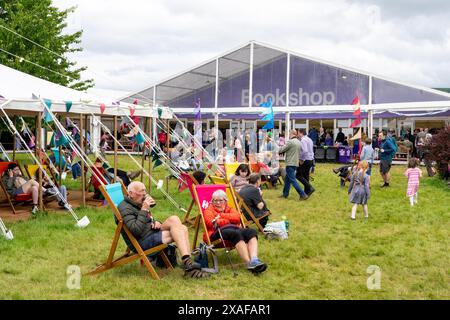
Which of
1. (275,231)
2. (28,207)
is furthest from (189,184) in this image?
(28,207)

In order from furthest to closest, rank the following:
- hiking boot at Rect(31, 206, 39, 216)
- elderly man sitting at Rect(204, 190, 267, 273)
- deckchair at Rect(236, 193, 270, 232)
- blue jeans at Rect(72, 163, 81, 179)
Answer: blue jeans at Rect(72, 163, 81, 179) < hiking boot at Rect(31, 206, 39, 216) < deckchair at Rect(236, 193, 270, 232) < elderly man sitting at Rect(204, 190, 267, 273)

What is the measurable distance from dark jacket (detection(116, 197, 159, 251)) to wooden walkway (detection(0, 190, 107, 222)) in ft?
11.7

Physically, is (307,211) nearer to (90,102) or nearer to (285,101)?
(90,102)

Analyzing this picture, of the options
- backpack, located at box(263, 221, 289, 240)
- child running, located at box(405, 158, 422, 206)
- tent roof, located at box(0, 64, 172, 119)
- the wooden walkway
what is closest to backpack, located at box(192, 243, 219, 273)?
backpack, located at box(263, 221, 289, 240)

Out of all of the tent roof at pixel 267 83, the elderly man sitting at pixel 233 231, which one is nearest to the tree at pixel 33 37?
the tent roof at pixel 267 83

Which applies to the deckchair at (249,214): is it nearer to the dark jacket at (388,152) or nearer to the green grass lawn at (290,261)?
the green grass lawn at (290,261)

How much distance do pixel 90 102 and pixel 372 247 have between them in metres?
5.72

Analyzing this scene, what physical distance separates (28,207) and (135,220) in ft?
15.9

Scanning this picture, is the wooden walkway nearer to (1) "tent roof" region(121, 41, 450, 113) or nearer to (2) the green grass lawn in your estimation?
(2) the green grass lawn

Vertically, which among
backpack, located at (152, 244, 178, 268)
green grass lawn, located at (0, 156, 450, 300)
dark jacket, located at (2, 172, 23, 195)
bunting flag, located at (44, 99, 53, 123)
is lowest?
green grass lawn, located at (0, 156, 450, 300)

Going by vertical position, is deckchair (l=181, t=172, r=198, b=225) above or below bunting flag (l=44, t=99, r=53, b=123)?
below

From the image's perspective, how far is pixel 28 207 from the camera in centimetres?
896

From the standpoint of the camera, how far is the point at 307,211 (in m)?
8.94

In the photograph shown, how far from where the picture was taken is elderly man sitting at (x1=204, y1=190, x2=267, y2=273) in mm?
5121
